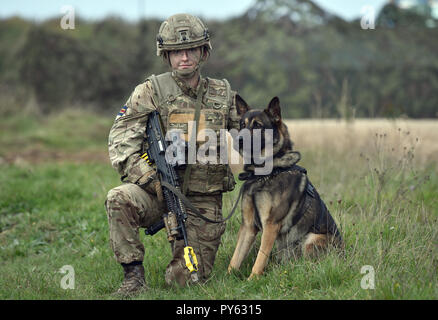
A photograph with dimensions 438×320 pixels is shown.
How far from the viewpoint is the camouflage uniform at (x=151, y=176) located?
3.64 m

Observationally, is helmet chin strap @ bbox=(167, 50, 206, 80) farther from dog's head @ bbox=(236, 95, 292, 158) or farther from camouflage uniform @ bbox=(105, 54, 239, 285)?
dog's head @ bbox=(236, 95, 292, 158)

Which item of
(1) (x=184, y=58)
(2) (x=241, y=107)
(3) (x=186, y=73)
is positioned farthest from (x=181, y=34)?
(2) (x=241, y=107)

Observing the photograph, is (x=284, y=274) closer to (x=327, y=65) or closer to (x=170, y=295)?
(x=170, y=295)

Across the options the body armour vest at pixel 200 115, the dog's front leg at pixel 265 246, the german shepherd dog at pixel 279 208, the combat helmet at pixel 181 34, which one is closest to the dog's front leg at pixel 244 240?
the german shepherd dog at pixel 279 208

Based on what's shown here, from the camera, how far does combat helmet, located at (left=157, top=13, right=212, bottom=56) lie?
3.96 m

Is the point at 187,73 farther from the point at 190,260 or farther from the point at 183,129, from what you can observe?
the point at 190,260

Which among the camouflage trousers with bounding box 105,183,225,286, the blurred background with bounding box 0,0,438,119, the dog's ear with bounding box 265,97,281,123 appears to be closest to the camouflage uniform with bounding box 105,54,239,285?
the camouflage trousers with bounding box 105,183,225,286

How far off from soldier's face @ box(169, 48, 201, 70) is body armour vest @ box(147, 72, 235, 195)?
0.14 metres

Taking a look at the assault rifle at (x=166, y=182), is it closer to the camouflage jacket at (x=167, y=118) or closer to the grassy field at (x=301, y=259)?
the camouflage jacket at (x=167, y=118)

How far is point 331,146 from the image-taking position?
26.0ft

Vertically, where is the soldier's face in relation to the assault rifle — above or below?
above

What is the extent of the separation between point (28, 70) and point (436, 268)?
15.2 m
